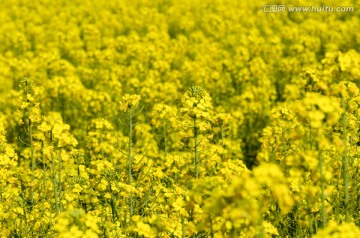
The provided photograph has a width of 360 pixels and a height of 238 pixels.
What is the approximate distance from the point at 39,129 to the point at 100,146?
1.62 m

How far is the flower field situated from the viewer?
11.9 feet

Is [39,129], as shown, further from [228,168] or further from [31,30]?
[31,30]

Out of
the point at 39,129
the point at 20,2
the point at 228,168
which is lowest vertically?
the point at 228,168

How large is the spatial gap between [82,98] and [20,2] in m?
11.9

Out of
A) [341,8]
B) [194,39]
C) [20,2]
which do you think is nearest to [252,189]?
[194,39]

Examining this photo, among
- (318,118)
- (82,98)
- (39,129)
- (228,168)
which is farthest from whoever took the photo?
(82,98)

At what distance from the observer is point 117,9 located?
17906 mm

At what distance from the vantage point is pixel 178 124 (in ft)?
18.1

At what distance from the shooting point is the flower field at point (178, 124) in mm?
3621

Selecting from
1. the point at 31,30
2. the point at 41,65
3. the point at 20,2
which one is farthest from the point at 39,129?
the point at 20,2

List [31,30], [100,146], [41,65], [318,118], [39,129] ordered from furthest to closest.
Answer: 1. [31,30]
2. [41,65]
3. [100,146]
4. [39,129]
5. [318,118]

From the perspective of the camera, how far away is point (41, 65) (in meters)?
11.0

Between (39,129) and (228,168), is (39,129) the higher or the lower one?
the higher one

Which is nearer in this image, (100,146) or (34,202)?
(34,202)
